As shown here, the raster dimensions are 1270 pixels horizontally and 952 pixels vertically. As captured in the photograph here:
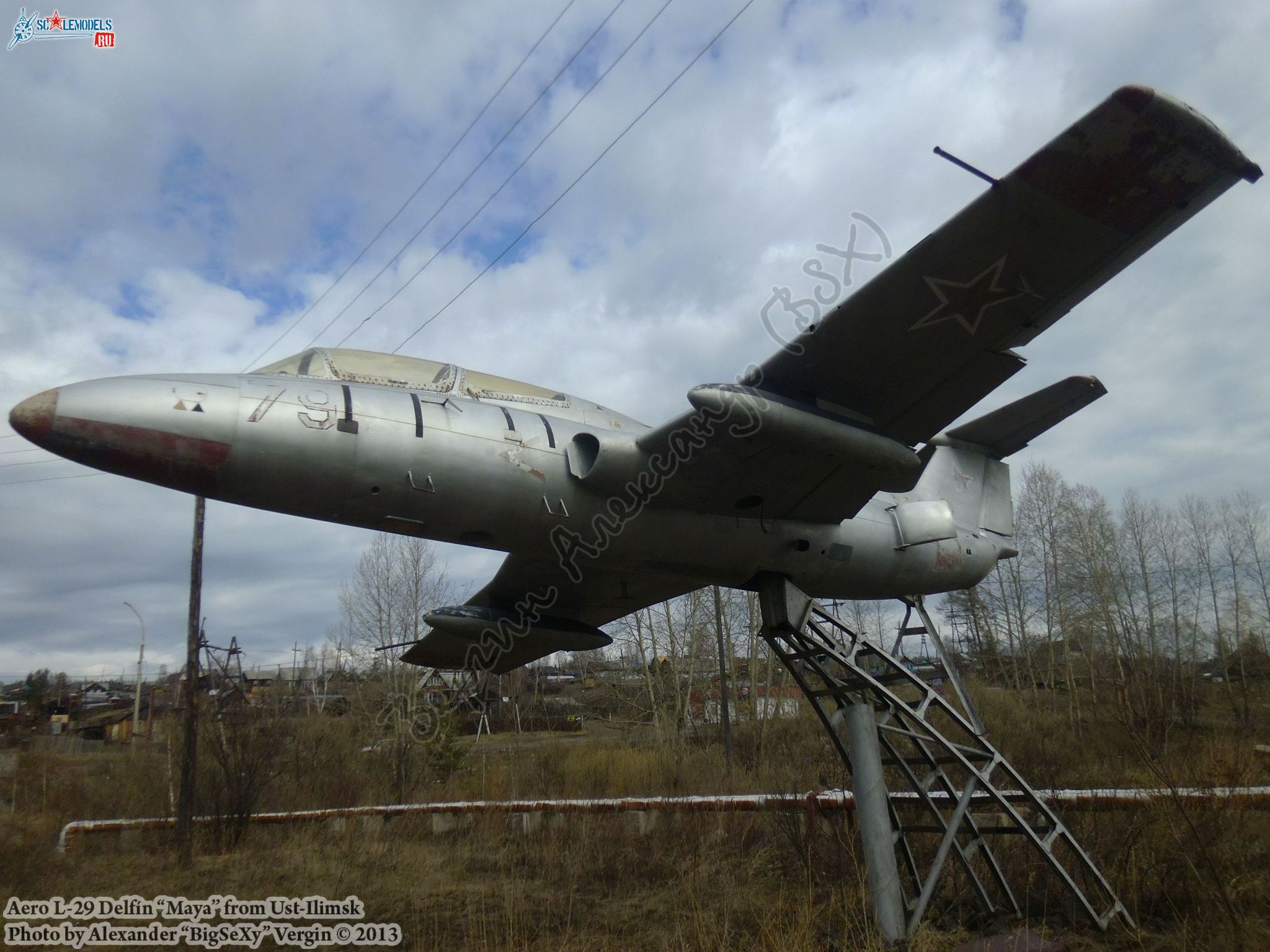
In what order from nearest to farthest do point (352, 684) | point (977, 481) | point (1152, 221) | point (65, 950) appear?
point (1152, 221), point (65, 950), point (977, 481), point (352, 684)

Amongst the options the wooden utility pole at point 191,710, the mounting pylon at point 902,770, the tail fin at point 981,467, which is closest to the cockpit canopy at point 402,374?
the mounting pylon at point 902,770

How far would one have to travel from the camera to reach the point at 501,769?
21.4 metres

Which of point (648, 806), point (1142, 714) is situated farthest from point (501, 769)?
point (1142, 714)

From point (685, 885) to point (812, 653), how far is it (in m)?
3.38

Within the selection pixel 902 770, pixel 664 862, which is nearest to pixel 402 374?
pixel 902 770

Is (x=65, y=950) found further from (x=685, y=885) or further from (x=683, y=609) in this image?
(x=683, y=609)

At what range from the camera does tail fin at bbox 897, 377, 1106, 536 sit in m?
7.89

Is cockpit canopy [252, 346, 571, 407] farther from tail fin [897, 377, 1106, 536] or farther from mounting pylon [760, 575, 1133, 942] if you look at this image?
tail fin [897, 377, 1106, 536]

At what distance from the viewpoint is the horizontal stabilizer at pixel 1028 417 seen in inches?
267

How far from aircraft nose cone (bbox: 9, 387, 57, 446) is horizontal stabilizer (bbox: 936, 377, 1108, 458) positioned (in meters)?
7.91

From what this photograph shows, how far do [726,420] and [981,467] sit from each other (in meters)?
4.88

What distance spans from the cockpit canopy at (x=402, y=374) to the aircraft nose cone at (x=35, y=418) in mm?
1251

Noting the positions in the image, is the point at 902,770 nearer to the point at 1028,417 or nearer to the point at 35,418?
the point at 1028,417

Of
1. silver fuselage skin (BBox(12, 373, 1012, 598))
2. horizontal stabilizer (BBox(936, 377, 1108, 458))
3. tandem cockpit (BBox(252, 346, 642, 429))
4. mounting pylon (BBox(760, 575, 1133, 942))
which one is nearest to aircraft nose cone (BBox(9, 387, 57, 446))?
silver fuselage skin (BBox(12, 373, 1012, 598))
